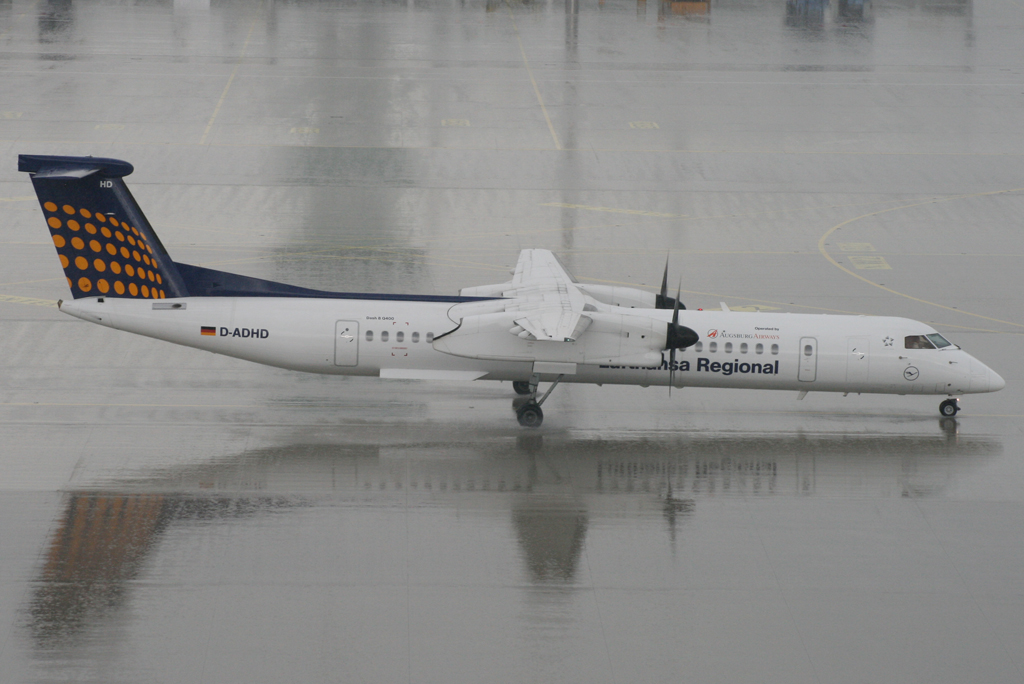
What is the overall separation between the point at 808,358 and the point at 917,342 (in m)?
3.21

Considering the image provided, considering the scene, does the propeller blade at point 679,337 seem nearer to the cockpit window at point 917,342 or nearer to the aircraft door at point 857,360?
the aircraft door at point 857,360

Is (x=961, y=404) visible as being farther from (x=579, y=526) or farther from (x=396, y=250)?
(x=396, y=250)

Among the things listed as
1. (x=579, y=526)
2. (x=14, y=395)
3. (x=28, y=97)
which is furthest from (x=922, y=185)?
(x=28, y=97)

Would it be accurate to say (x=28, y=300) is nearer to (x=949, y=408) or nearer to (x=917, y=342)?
(x=917, y=342)

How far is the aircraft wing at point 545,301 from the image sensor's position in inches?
1101

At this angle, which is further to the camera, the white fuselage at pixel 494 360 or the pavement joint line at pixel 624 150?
the pavement joint line at pixel 624 150

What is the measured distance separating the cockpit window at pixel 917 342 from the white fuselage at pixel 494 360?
0.12 meters

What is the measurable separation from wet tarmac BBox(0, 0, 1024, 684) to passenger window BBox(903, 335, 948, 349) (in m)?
2.16

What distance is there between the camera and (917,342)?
31547 mm

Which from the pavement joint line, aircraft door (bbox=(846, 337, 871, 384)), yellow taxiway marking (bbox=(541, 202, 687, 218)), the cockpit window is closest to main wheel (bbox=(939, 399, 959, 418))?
the cockpit window

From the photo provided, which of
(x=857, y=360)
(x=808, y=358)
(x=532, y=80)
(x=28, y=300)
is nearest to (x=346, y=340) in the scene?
(x=808, y=358)

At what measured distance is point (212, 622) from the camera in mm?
21906

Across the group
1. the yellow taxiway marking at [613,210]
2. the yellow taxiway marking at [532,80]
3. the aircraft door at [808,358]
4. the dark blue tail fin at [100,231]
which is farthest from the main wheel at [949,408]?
the yellow taxiway marking at [532,80]

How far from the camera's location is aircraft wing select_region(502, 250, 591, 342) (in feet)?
91.8
